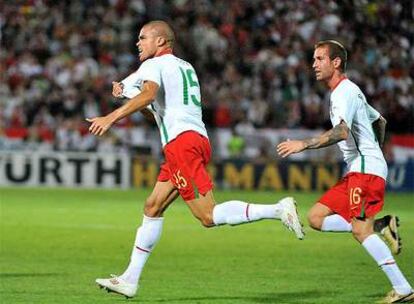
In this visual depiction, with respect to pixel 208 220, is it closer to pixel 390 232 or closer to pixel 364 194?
pixel 364 194

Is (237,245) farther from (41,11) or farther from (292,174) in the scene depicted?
(41,11)

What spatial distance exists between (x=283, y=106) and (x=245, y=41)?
8.66 feet

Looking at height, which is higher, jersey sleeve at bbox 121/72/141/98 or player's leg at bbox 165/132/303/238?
jersey sleeve at bbox 121/72/141/98

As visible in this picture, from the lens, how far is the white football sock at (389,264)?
9.17 meters

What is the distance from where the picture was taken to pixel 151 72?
921 cm

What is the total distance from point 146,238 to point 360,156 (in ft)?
6.26

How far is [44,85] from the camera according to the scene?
97.0ft

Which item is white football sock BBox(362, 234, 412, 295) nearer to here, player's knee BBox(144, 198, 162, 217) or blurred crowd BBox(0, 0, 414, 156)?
player's knee BBox(144, 198, 162, 217)

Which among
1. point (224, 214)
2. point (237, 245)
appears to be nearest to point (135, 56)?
point (237, 245)

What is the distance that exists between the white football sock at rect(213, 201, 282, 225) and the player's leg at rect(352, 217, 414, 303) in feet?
2.83

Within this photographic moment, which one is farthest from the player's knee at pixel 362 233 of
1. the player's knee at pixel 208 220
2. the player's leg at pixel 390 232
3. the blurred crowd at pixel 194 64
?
the blurred crowd at pixel 194 64

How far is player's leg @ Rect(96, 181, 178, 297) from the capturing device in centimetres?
955

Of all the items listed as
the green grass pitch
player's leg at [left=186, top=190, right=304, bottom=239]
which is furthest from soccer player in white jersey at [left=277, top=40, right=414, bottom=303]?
player's leg at [left=186, top=190, right=304, bottom=239]

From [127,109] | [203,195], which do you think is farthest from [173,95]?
[203,195]
